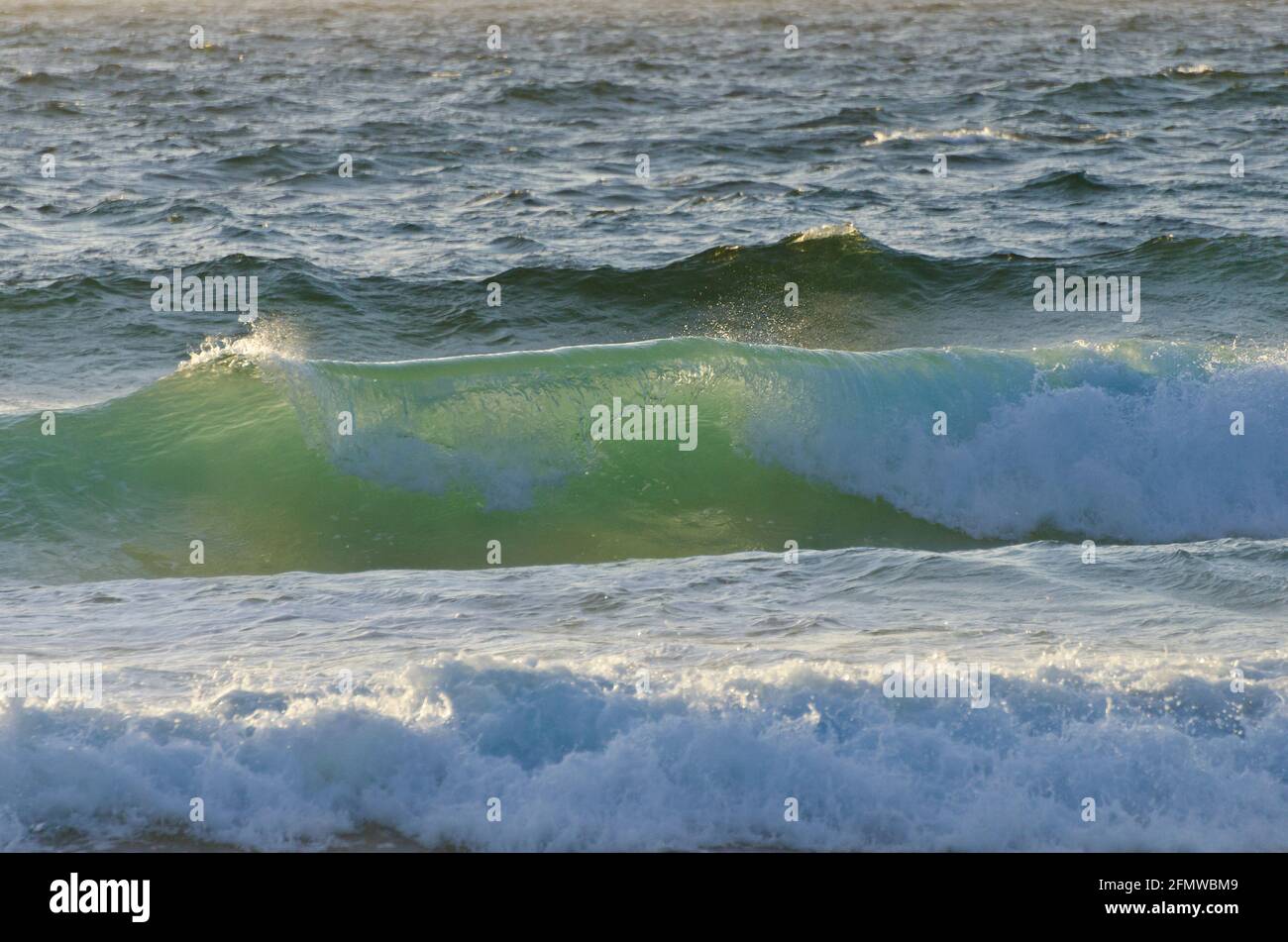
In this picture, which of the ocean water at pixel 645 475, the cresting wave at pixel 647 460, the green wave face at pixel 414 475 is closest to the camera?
the ocean water at pixel 645 475

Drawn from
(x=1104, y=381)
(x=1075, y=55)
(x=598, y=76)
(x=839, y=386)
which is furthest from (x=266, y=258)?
(x=1075, y=55)

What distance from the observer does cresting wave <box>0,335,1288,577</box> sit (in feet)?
33.6

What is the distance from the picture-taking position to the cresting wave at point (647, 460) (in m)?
10.2

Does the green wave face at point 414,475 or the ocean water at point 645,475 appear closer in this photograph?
the ocean water at point 645,475

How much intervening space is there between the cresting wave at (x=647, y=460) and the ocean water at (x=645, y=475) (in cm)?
4

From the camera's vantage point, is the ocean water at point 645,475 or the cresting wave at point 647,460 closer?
the ocean water at point 645,475

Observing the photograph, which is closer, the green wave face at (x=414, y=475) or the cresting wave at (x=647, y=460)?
the green wave face at (x=414, y=475)

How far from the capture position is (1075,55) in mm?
34531

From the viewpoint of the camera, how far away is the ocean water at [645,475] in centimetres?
569

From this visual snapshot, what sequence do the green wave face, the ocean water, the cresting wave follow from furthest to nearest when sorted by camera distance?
the cresting wave
the green wave face
the ocean water

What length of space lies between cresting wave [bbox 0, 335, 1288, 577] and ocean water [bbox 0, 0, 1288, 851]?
42mm

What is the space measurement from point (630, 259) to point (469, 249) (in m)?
1.94

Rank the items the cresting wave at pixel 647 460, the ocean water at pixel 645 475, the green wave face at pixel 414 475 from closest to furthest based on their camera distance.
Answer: the ocean water at pixel 645 475, the green wave face at pixel 414 475, the cresting wave at pixel 647 460

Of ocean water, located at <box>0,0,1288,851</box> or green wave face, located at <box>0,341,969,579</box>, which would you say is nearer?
ocean water, located at <box>0,0,1288,851</box>
